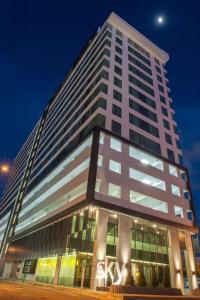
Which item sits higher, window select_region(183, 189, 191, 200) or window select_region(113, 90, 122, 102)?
window select_region(113, 90, 122, 102)

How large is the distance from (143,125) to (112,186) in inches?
618

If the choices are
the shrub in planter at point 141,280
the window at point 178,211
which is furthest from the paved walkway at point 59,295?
the window at point 178,211

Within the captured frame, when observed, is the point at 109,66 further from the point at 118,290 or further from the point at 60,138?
the point at 118,290

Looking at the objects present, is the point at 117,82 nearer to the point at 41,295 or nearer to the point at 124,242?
the point at 124,242

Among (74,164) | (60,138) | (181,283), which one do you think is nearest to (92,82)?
(60,138)

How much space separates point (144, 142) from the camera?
141ft

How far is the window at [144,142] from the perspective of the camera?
1650 inches

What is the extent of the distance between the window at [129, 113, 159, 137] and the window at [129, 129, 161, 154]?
85.2 inches

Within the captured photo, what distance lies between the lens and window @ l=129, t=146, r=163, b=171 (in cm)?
4103

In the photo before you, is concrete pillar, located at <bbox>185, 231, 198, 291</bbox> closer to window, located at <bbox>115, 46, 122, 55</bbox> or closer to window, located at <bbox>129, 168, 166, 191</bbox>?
window, located at <bbox>129, 168, 166, 191</bbox>

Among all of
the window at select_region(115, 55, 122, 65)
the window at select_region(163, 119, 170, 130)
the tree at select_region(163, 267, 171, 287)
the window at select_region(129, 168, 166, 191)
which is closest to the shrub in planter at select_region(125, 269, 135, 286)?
the tree at select_region(163, 267, 171, 287)

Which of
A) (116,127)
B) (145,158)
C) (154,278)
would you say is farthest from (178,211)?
(116,127)

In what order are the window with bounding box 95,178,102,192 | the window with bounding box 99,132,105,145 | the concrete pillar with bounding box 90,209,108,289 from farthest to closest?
the window with bounding box 99,132,105,145 < the window with bounding box 95,178,102,192 < the concrete pillar with bounding box 90,209,108,289

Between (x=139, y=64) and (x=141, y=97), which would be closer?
(x=141, y=97)
